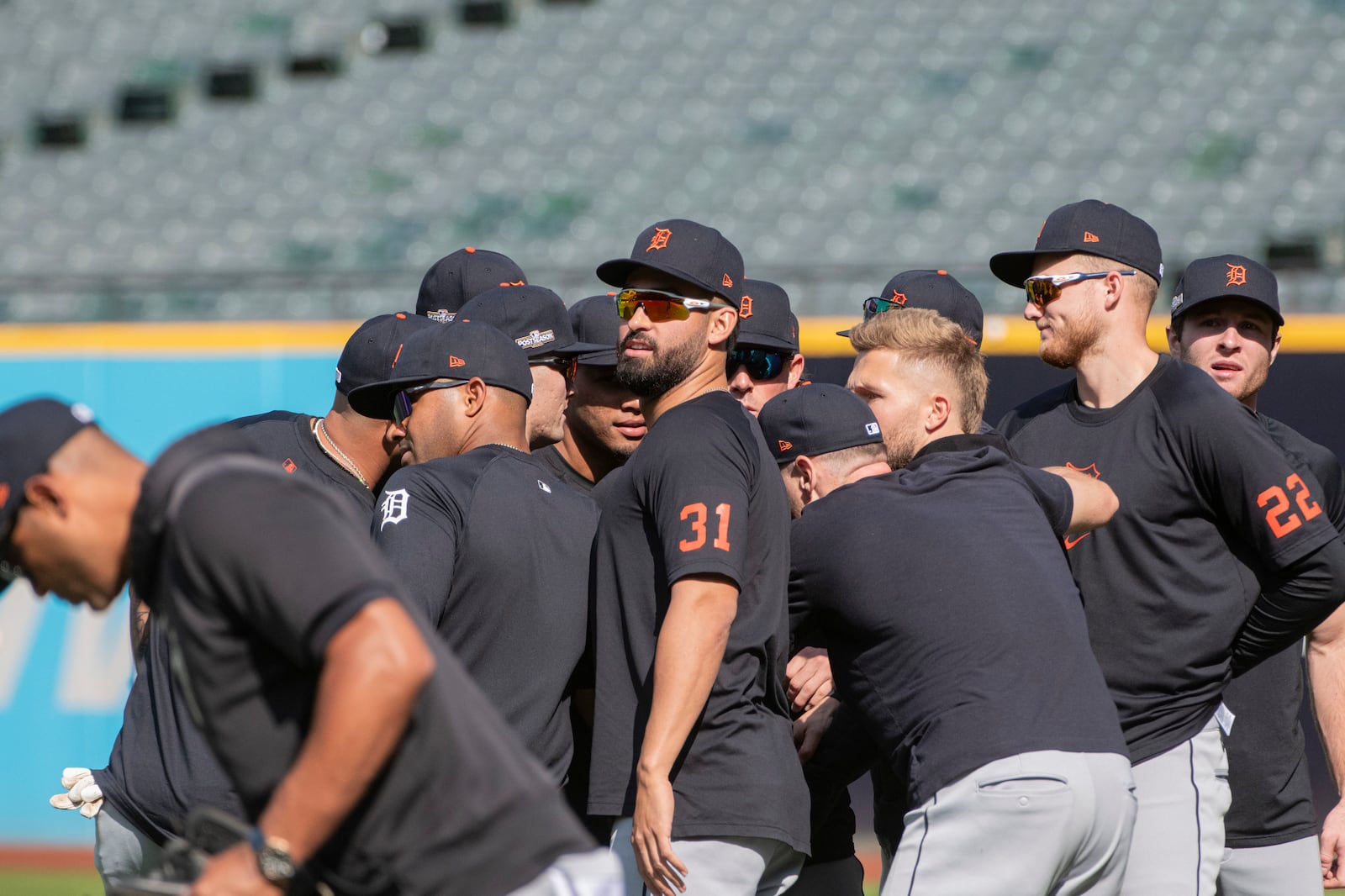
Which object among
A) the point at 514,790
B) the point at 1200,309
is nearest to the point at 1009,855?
the point at 514,790

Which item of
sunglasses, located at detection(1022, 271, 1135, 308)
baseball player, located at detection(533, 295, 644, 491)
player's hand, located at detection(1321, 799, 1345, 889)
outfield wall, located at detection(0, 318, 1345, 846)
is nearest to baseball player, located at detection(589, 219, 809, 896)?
baseball player, located at detection(533, 295, 644, 491)

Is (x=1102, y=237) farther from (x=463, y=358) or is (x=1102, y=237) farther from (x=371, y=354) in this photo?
(x=371, y=354)

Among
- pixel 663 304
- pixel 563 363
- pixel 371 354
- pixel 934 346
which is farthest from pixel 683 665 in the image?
pixel 563 363

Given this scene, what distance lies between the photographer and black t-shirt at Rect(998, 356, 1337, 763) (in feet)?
11.6

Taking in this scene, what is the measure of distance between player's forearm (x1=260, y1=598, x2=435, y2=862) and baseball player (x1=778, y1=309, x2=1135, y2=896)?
1.49 metres

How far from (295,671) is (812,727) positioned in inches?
78.2

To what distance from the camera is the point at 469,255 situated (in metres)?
4.96

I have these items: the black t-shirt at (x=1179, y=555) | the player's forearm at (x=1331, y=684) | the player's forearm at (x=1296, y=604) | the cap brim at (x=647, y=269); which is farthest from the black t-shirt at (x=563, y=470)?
the player's forearm at (x=1331, y=684)

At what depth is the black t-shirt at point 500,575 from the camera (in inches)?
127

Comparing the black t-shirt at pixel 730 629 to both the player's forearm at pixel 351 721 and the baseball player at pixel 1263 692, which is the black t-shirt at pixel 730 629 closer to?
Answer: the player's forearm at pixel 351 721

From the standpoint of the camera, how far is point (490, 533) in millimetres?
3297

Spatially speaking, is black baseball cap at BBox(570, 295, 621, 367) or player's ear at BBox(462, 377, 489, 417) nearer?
player's ear at BBox(462, 377, 489, 417)

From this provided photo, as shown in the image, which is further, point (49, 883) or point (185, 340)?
point (185, 340)

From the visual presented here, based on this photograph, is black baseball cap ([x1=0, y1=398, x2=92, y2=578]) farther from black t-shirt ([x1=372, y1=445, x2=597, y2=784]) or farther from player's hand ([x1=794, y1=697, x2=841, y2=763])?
player's hand ([x1=794, y1=697, x2=841, y2=763])
